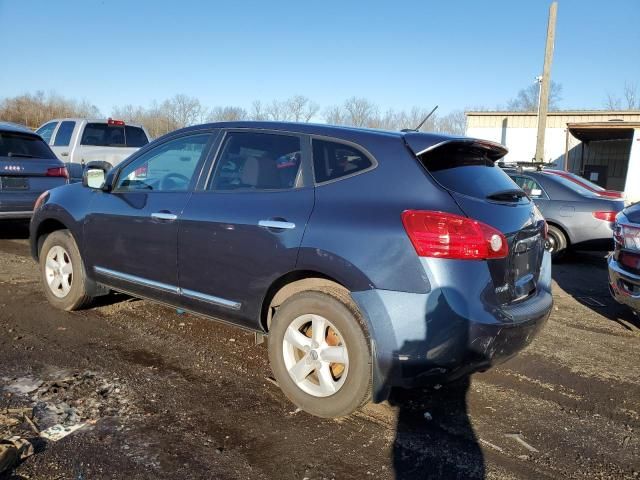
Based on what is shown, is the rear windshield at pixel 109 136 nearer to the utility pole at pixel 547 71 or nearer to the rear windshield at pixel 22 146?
the rear windshield at pixel 22 146

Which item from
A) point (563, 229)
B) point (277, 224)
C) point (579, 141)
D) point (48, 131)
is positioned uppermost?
point (48, 131)

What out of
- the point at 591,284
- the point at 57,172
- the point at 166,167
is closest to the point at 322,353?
the point at 166,167

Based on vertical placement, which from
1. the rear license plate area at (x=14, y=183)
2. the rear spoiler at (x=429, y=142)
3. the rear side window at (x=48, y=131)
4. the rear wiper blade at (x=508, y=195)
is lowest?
the rear license plate area at (x=14, y=183)

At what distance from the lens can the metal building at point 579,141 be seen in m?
20.5


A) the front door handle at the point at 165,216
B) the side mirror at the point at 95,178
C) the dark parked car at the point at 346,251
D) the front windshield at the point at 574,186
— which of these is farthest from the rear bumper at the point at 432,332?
the front windshield at the point at 574,186

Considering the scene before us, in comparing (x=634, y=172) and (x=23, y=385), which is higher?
(x=634, y=172)

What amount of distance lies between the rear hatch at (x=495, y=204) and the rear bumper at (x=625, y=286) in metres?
1.54

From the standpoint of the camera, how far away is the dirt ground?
8.67 ft

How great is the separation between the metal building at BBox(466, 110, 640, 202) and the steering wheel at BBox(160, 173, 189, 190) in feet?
63.0

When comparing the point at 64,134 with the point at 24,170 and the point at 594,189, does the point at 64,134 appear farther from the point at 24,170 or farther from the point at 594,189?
the point at 594,189

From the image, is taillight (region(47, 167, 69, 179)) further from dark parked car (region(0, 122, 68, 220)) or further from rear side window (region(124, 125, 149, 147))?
rear side window (region(124, 125, 149, 147))

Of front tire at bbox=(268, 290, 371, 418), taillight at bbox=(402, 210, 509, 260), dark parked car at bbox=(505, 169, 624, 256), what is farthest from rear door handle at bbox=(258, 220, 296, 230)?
dark parked car at bbox=(505, 169, 624, 256)

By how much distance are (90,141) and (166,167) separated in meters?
8.05

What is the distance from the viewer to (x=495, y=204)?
307 centimetres
